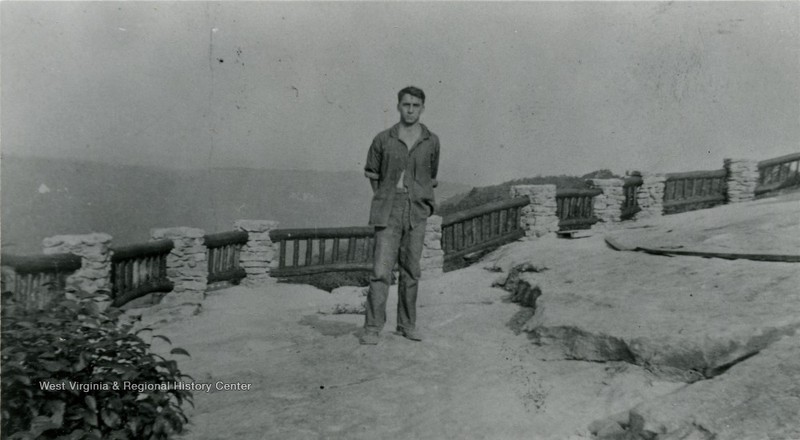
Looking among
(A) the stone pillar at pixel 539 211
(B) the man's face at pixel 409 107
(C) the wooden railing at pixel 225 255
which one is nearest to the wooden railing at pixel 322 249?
(C) the wooden railing at pixel 225 255

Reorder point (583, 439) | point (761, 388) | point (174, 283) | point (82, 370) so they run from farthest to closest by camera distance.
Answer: point (174, 283), point (583, 439), point (761, 388), point (82, 370)

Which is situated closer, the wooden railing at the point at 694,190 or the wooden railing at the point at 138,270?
the wooden railing at the point at 138,270

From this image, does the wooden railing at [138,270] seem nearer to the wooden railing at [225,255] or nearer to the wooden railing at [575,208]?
the wooden railing at [225,255]

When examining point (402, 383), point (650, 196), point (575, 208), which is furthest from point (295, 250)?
point (650, 196)

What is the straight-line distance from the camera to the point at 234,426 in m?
3.76

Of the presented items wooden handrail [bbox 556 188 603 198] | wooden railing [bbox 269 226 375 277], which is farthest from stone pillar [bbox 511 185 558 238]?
wooden railing [bbox 269 226 375 277]

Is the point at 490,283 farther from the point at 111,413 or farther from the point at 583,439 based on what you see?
the point at 111,413

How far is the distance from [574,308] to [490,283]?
123 inches

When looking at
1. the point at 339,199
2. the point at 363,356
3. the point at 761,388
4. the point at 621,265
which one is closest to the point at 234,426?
the point at 363,356

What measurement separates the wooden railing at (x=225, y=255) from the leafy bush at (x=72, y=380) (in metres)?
6.64

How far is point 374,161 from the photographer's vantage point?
5496mm

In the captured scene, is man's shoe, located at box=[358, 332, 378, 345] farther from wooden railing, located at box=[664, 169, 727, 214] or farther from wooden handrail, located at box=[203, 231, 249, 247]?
wooden railing, located at box=[664, 169, 727, 214]

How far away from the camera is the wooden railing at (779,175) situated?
14.5 metres

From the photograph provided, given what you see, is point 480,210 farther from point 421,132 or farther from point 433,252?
point 421,132
